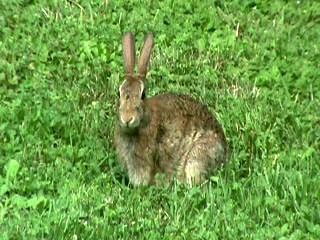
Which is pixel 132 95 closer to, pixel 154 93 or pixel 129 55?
pixel 129 55

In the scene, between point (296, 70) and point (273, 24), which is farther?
point (273, 24)

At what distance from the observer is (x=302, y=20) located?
465 inches

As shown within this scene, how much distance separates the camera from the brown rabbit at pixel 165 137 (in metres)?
8.58

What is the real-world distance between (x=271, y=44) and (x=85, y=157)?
3102 millimetres

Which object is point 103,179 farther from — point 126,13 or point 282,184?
point 126,13

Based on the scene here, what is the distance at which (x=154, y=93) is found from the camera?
1001 cm

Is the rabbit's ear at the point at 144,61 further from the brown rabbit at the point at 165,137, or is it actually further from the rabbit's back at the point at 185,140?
the rabbit's back at the point at 185,140

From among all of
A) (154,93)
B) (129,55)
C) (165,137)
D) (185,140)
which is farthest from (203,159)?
(154,93)

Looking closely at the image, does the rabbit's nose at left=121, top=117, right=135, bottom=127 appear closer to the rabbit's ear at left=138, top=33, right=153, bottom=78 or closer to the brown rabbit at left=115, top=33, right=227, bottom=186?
the brown rabbit at left=115, top=33, right=227, bottom=186

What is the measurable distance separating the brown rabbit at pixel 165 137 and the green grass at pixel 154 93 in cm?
17

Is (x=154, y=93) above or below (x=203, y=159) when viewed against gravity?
above

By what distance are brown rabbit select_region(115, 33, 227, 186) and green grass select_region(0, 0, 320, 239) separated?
17 centimetres

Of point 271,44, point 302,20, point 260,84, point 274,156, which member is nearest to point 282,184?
point 274,156

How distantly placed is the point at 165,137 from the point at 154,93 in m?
1.25
